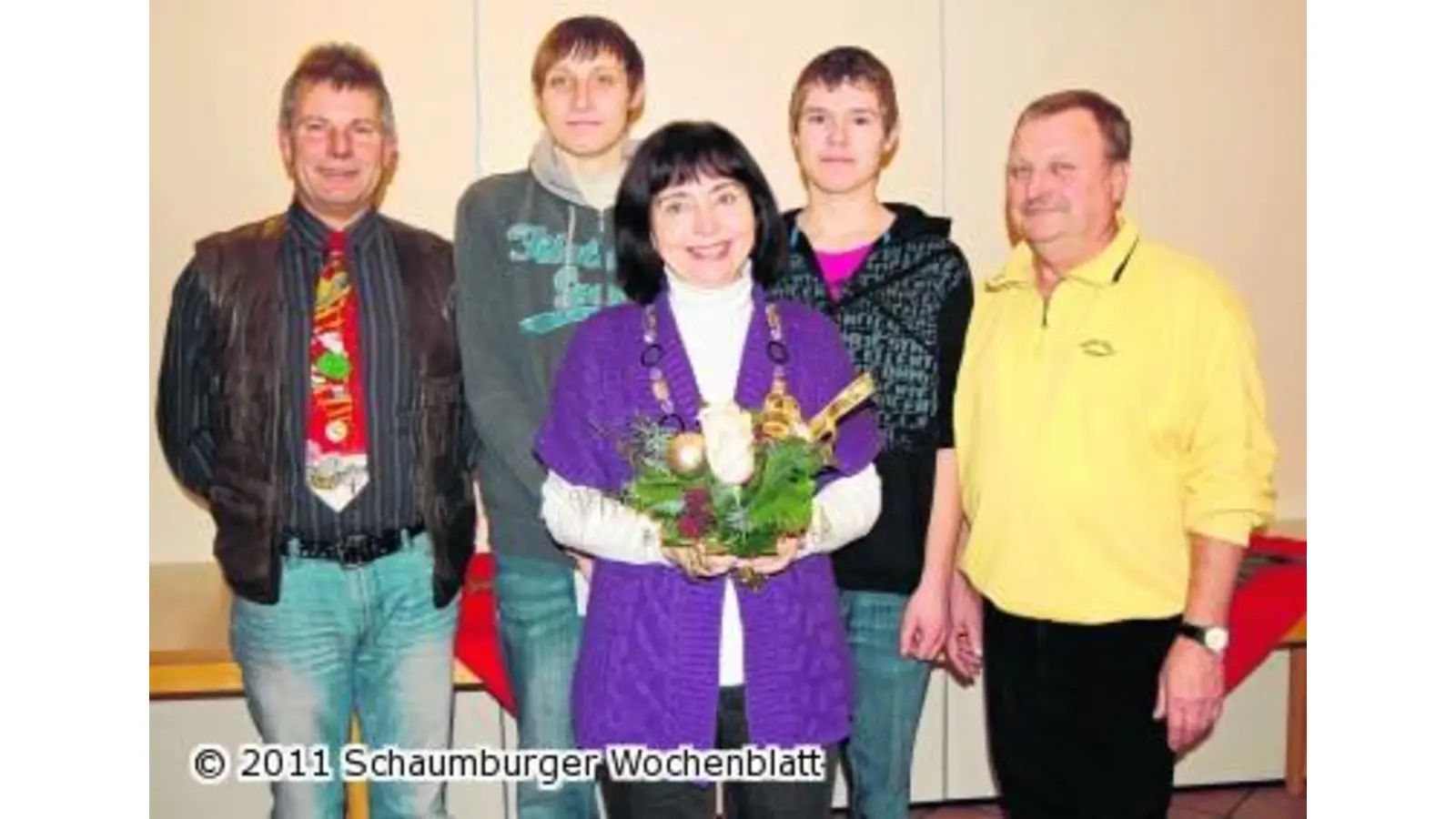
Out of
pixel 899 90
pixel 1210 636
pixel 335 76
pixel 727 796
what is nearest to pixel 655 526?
pixel 727 796

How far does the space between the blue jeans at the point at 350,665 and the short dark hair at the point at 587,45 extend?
3.57 ft

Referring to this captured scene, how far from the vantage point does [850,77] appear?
113 inches

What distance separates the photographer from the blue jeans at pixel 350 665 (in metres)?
2.86

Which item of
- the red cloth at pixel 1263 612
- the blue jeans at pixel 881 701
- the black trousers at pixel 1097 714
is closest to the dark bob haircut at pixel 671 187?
the blue jeans at pixel 881 701

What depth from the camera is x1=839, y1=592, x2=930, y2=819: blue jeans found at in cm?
289

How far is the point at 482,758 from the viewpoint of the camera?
315 cm

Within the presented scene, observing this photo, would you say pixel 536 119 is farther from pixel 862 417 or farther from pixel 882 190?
pixel 862 417

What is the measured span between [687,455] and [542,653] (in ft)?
2.95

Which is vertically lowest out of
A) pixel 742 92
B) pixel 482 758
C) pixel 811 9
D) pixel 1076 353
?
pixel 482 758

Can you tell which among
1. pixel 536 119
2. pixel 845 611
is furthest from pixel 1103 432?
pixel 536 119

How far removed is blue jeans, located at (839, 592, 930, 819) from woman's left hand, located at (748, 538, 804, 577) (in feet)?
1.76

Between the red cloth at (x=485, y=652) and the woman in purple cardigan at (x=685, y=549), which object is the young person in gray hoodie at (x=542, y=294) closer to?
the red cloth at (x=485, y=652)

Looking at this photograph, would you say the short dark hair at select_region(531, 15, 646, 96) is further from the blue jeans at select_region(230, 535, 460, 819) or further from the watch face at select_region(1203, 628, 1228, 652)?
the watch face at select_region(1203, 628, 1228, 652)

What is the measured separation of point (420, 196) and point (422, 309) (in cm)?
82
